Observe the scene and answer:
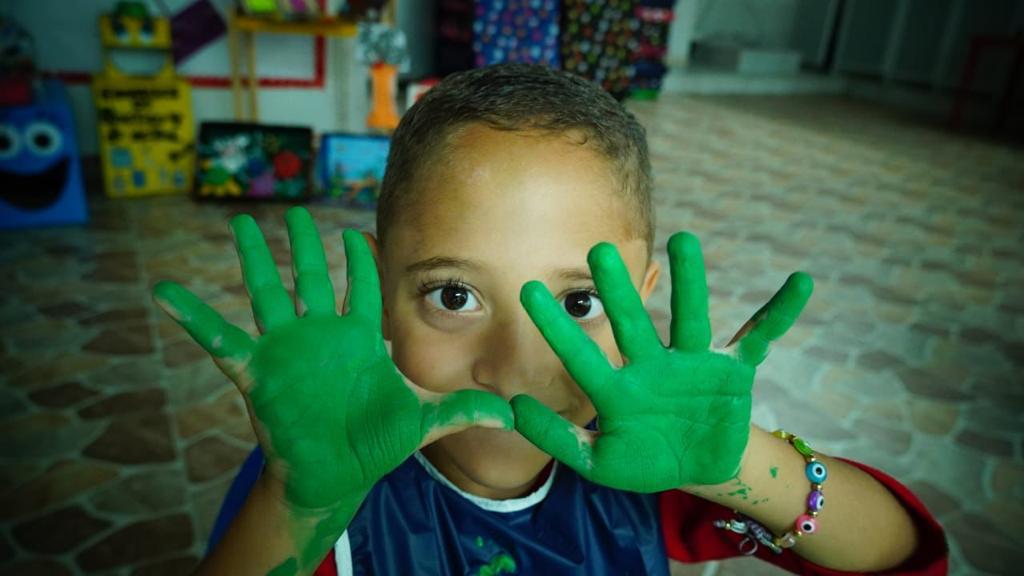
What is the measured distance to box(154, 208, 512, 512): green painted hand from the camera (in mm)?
538

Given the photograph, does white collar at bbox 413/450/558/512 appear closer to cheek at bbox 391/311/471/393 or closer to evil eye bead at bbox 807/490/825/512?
cheek at bbox 391/311/471/393

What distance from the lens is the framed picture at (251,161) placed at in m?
3.60

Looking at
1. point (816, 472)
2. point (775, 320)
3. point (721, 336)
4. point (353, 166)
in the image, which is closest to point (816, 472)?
point (816, 472)

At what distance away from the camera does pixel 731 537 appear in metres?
0.83

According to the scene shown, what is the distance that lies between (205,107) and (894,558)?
13.7ft

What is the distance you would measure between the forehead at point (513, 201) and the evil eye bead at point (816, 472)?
1.06 feet

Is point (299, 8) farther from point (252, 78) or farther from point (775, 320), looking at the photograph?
point (775, 320)

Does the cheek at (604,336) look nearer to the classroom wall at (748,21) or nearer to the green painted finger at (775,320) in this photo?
the green painted finger at (775,320)

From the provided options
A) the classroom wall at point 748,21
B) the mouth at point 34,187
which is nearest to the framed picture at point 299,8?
the mouth at point 34,187

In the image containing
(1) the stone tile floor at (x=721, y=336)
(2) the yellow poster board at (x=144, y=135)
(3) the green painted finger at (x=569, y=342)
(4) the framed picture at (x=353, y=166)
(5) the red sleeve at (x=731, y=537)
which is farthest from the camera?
(4) the framed picture at (x=353, y=166)

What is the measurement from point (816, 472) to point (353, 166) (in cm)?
331

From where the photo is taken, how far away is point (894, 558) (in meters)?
0.78

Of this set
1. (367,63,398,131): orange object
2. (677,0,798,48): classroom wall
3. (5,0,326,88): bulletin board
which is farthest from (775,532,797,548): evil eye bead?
(677,0,798,48): classroom wall

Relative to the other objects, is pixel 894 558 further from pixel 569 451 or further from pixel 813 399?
pixel 813 399
